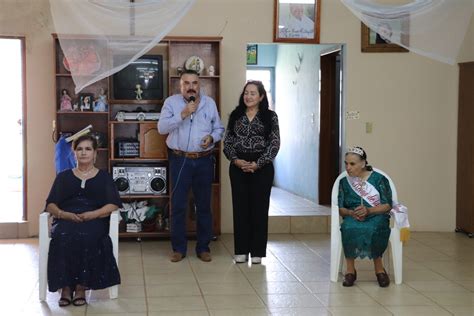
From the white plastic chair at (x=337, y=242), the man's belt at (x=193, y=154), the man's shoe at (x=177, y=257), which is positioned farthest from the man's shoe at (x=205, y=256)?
the white plastic chair at (x=337, y=242)

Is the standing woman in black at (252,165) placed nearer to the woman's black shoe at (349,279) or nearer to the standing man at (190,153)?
the standing man at (190,153)

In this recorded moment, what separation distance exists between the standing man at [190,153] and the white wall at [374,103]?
43.1 inches

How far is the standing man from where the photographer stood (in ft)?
17.9

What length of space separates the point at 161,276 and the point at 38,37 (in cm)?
269

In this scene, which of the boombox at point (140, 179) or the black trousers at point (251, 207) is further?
the boombox at point (140, 179)

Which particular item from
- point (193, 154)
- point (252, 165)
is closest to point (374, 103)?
point (252, 165)

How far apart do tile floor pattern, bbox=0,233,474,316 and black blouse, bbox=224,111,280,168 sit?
85 centimetres

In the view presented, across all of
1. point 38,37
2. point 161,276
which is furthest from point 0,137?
point 161,276

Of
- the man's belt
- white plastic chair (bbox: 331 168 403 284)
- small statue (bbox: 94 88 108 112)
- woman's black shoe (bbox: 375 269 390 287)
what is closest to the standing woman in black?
the man's belt

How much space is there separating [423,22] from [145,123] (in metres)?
2.78

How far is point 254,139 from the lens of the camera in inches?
208

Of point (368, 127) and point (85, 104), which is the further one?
point (368, 127)

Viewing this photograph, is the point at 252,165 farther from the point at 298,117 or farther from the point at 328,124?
the point at 298,117

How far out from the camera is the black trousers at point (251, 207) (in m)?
5.29
